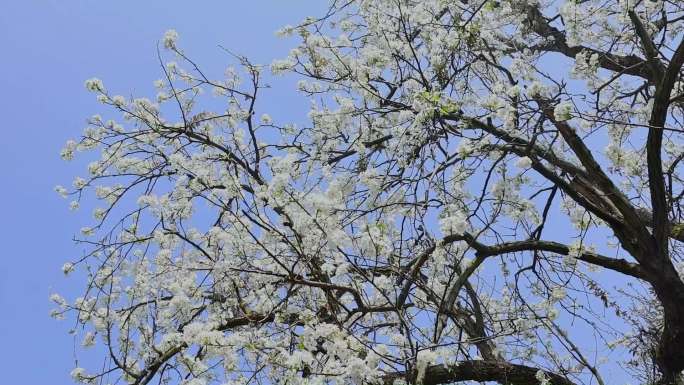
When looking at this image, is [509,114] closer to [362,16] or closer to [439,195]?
[439,195]

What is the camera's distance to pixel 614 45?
5152 mm

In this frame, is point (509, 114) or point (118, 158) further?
point (118, 158)

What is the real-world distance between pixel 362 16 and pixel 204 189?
209 cm

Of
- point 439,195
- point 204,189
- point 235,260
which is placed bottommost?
point 235,260

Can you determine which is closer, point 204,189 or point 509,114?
point 509,114

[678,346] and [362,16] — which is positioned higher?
[362,16]

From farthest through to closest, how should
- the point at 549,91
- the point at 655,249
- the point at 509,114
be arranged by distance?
the point at 549,91, the point at 655,249, the point at 509,114

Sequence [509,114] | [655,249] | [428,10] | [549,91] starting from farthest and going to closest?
[428,10] < [549,91] < [655,249] < [509,114]

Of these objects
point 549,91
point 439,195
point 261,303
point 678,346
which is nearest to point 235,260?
point 261,303

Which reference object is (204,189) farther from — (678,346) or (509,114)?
(678,346)

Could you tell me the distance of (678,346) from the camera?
4922 millimetres

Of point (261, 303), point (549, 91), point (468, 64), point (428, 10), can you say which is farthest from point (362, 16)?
point (261, 303)

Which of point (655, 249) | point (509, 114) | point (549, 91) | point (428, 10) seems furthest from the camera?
point (428, 10)

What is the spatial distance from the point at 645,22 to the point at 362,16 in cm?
224
